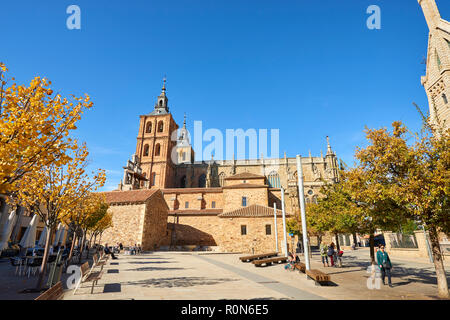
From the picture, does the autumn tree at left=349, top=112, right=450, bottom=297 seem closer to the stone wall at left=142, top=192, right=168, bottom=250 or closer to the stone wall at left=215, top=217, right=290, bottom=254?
the stone wall at left=215, top=217, right=290, bottom=254

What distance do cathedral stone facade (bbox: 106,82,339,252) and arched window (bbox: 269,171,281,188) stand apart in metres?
0.22

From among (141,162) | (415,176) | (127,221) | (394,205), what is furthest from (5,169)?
(141,162)

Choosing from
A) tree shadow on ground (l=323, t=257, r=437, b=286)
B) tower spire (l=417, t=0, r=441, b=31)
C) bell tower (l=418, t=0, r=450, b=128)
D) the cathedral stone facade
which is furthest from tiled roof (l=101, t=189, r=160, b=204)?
tower spire (l=417, t=0, r=441, b=31)

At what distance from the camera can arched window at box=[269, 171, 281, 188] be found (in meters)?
51.2

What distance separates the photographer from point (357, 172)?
30.8ft

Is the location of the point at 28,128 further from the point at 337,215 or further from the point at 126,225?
the point at 126,225

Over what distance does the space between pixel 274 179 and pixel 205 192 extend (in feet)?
62.1

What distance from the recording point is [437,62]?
31203mm

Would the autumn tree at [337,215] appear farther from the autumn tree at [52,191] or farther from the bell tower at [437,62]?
the bell tower at [437,62]

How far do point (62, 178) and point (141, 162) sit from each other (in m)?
43.2

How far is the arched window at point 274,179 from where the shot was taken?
51.2 meters

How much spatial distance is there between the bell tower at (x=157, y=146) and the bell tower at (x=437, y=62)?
4438 centimetres

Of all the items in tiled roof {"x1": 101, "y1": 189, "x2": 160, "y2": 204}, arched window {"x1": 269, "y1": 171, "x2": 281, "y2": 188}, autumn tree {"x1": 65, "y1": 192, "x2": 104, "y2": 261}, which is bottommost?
autumn tree {"x1": 65, "y1": 192, "x2": 104, "y2": 261}

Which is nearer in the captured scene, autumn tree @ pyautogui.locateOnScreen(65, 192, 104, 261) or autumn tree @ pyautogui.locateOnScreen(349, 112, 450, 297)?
autumn tree @ pyautogui.locateOnScreen(349, 112, 450, 297)
